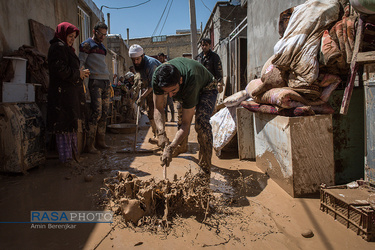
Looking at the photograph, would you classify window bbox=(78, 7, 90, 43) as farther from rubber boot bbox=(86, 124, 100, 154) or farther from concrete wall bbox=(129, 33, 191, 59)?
concrete wall bbox=(129, 33, 191, 59)

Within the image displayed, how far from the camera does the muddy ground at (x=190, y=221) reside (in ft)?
5.60

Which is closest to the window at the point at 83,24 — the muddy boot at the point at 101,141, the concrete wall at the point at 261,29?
the muddy boot at the point at 101,141

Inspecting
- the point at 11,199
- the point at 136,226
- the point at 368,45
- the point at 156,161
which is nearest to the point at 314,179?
the point at 368,45

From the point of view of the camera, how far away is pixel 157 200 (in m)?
2.05

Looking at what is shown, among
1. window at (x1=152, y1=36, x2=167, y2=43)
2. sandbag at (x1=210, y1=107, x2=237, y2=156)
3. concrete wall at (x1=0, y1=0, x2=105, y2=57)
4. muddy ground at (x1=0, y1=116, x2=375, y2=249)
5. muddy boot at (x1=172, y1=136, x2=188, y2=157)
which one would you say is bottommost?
muddy ground at (x1=0, y1=116, x2=375, y2=249)

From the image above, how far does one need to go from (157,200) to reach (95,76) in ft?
9.08

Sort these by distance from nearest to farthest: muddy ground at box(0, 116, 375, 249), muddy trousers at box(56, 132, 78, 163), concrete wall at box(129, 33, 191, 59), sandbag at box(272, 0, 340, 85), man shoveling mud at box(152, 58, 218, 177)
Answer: muddy ground at box(0, 116, 375, 249) → man shoveling mud at box(152, 58, 218, 177) → sandbag at box(272, 0, 340, 85) → muddy trousers at box(56, 132, 78, 163) → concrete wall at box(129, 33, 191, 59)

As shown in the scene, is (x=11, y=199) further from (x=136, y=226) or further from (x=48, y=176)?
(x=136, y=226)

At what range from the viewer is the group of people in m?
2.43

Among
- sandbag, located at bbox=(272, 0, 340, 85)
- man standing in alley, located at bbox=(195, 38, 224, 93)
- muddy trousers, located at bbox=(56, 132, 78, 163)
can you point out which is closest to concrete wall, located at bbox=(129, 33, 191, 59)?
man standing in alley, located at bbox=(195, 38, 224, 93)

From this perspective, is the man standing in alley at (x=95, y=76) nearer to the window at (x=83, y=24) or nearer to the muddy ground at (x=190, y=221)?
the muddy ground at (x=190, y=221)

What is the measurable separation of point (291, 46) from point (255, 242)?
6.10 feet

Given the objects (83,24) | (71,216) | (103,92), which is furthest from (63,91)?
(83,24)

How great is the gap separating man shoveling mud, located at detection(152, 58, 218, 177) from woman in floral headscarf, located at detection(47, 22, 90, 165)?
1.34 meters
